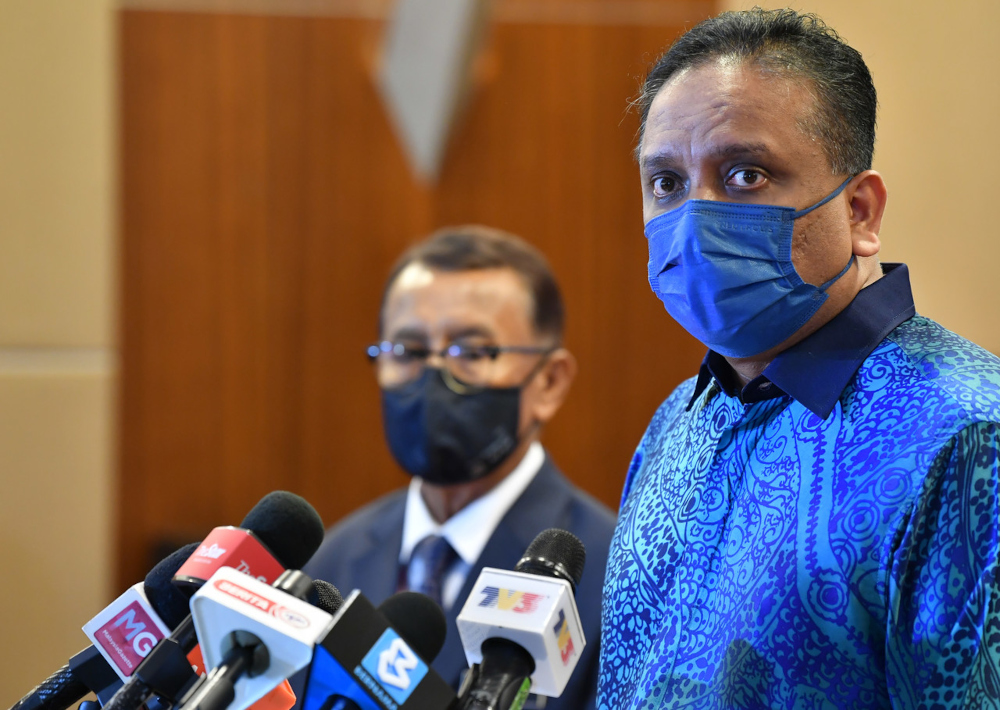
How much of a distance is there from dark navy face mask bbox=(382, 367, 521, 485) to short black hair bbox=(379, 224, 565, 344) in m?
0.22

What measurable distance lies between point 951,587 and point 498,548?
4.04ft

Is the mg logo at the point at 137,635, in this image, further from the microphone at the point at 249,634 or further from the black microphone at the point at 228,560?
the microphone at the point at 249,634

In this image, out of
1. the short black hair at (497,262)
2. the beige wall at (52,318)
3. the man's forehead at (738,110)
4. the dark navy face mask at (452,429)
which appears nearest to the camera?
the man's forehead at (738,110)

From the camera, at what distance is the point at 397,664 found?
2.29 feet

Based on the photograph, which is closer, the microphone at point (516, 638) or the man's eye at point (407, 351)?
the microphone at point (516, 638)

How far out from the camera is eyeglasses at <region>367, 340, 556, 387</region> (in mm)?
2131

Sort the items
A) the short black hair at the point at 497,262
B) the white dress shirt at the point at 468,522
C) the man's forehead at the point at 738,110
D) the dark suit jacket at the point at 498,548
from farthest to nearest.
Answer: the short black hair at the point at 497,262 < the white dress shirt at the point at 468,522 < the dark suit jacket at the point at 498,548 < the man's forehead at the point at 738,110

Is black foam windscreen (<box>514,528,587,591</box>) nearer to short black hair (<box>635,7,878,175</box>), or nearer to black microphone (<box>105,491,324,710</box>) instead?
black microphone (<box>105,491,324,710</box>)

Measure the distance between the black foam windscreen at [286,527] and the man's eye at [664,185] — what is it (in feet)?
1.78

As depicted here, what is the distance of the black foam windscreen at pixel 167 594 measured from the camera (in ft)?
2.93

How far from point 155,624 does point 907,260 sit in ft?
7.51

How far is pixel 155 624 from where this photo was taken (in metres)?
0.89

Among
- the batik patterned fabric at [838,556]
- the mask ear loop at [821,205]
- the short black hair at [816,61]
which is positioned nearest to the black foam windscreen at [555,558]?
the batik patterned fabric at [838,556]

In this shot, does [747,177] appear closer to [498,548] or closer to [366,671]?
[366,671]
